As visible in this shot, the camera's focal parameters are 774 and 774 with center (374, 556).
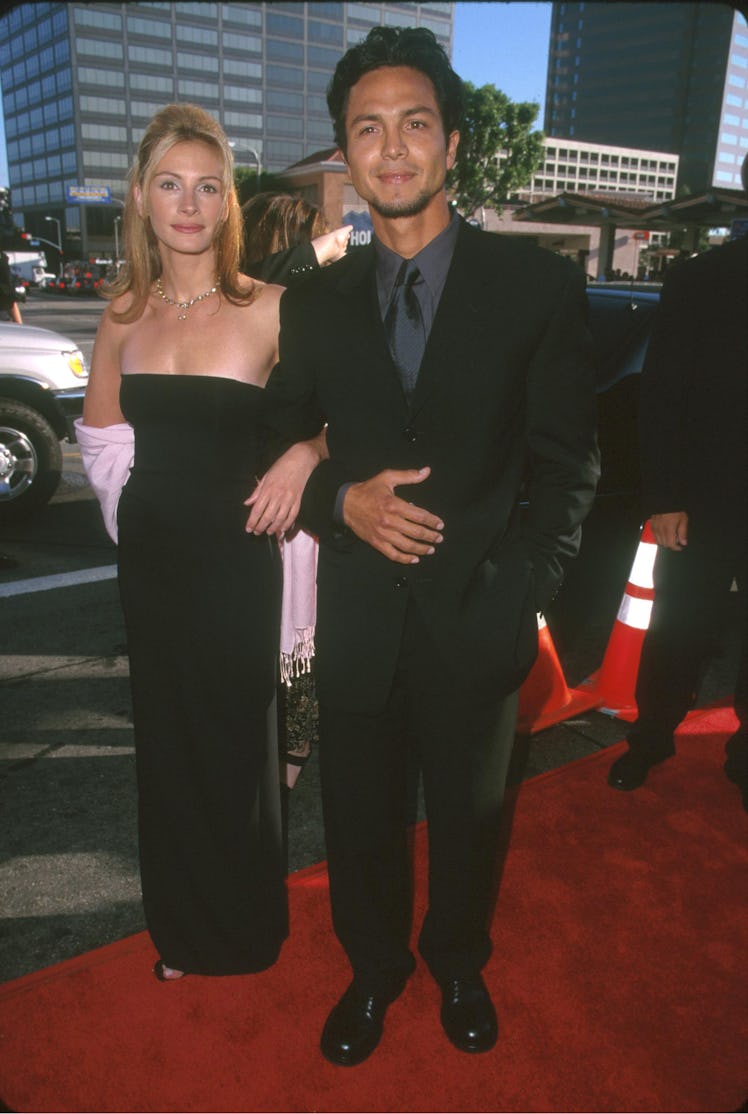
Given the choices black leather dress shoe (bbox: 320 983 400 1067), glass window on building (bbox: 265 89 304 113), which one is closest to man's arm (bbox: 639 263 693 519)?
black leather dress shoe (bbox: 320 983 400 1067)

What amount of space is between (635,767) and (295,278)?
87.7 inches

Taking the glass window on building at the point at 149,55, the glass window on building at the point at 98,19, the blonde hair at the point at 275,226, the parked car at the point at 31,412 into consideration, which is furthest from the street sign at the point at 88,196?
the blonde hair at the point at 275,226

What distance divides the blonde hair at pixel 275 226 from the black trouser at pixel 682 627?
1.80m

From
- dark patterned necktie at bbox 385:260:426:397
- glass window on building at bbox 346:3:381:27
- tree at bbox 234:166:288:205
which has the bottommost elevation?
dark patterned necktie at bbox 385:260:426:397

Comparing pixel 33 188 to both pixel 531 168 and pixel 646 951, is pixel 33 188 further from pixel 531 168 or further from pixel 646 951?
pixel 646 951

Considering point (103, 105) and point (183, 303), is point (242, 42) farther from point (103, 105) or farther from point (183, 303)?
point (183, 303)

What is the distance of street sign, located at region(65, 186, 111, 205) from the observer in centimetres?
8588

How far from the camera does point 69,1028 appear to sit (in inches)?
78.5

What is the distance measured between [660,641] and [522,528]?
1.38 meters

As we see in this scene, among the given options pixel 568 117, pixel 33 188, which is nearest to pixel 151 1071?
pixel 33 188

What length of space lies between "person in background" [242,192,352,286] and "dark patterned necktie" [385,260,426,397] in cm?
117

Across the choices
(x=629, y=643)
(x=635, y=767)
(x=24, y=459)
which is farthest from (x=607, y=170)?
(x=635, y=767)

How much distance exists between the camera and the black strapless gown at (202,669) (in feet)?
6.50

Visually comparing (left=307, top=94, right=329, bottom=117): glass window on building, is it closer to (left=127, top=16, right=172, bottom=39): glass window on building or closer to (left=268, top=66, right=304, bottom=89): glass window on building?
(left=268, top=66, right=304, bottom=89): glass window on building
